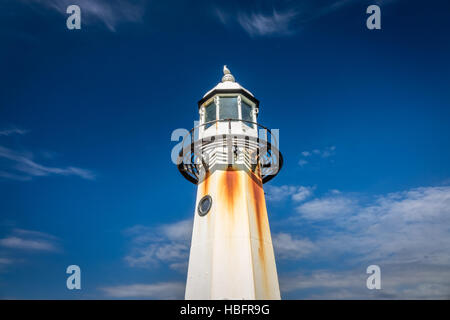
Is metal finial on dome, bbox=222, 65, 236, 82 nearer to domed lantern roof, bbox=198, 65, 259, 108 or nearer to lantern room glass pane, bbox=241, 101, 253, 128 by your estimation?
domed lantern roof, bbox=198, 65, 259, 108

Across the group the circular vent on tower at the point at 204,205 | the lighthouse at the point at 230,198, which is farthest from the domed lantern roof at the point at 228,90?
the circular vent on tower at the point at 204,205

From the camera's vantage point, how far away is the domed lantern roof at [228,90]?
1678 cm

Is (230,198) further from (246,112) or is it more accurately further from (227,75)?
(227,75)

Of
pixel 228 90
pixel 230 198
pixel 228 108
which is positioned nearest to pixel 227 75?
pixel 228 90

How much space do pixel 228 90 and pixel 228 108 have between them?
3.38 feet

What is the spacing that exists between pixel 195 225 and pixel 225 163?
131 inches

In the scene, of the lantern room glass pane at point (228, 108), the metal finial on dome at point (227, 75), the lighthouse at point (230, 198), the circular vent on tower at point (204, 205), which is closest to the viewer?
the lighthouse at point (230, 198)

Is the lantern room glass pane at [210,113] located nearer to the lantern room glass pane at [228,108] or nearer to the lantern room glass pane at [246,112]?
the lantern room glass pane at [228,108]

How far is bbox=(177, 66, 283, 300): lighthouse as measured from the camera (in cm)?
1238

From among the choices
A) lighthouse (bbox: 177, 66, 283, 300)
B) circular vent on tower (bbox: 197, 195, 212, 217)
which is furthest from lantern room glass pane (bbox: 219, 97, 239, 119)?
circular vent on tower (bbox: 197, 195, 212, 217)

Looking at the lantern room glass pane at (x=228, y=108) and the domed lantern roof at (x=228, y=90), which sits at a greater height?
the domed lantern roof at (x=228, y=90)
